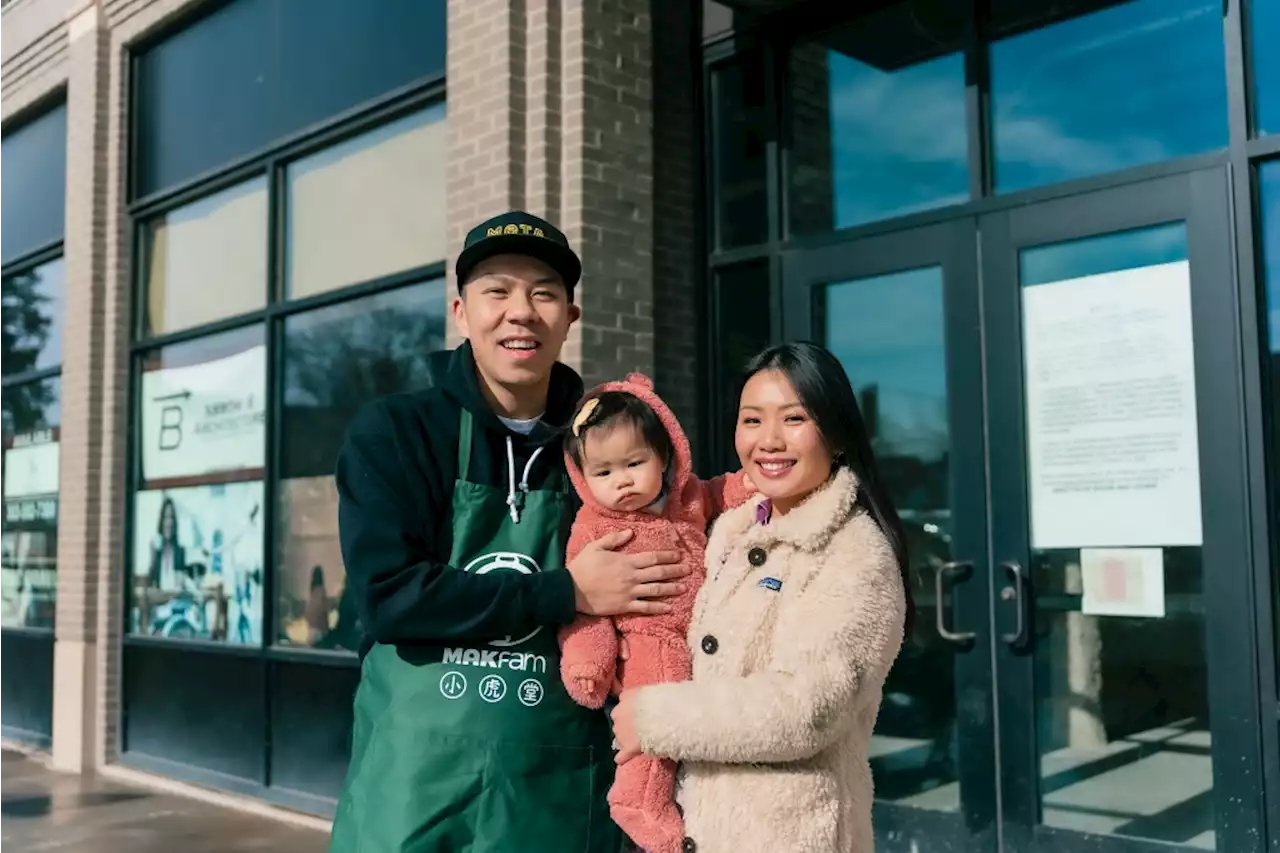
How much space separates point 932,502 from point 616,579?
3149 millimetres

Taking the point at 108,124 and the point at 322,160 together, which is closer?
the point at 322,160

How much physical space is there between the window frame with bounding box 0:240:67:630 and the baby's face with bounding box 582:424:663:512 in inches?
312

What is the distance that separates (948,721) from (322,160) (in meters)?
4.66

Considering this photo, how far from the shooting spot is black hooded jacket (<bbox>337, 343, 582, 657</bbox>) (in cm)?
221

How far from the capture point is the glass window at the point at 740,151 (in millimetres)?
5949

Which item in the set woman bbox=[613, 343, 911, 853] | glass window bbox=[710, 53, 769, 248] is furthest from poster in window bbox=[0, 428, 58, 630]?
woman bbox=[613, 343, 911, 853]

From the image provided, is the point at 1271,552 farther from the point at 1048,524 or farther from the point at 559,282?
the point at 559,282

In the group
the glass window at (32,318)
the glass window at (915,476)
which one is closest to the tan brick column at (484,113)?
the glass window at (915,476)

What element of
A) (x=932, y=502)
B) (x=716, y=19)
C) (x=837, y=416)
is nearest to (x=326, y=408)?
(x=716, y=19)

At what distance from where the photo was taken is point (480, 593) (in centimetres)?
220

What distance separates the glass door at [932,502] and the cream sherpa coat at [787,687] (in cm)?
274

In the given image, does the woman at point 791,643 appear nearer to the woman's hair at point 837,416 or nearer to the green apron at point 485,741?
the woman's hair at point 837,416

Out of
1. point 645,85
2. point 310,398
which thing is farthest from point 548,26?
point 310,398

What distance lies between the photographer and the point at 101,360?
28.9 ft
